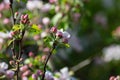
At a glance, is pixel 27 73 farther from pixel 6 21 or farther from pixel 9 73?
pixel 6 21

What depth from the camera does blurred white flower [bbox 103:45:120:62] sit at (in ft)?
17.8

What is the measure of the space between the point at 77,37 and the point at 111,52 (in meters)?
0.42

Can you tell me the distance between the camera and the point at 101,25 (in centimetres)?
566

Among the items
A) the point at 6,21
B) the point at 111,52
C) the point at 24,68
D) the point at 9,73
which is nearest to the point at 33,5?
the point at 6,21

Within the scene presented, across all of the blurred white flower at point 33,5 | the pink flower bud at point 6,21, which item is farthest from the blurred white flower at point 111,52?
the pink flower bud at point 6,21

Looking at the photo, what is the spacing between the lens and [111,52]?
5523mm

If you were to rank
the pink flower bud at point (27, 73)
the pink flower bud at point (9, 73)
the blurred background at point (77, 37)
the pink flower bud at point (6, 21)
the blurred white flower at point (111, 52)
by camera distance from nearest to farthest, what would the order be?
the pink flower bud at point (9, 73)
the pink flower bud at point (27, 73)
the pink flower bud at point (6, 21)
the blurred background at point (77, 37)
the blurred white flower at point (111, 52)

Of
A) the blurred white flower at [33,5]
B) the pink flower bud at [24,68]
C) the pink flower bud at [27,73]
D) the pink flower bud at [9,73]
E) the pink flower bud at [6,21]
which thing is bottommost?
the pink flower bud at [9,73]

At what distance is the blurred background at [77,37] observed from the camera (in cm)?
387

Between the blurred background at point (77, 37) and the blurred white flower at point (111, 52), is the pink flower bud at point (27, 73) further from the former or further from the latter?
the blurred white flower at point (111, 52)

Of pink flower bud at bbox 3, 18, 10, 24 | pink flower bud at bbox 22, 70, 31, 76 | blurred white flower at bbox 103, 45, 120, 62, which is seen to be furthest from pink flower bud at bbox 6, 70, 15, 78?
blurred white flower at bbox 103, 45, 120, 62

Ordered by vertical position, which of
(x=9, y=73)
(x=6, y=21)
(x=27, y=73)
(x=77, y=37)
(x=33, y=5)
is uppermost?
(x=77, y=37)

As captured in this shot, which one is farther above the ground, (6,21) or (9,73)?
(6,21)

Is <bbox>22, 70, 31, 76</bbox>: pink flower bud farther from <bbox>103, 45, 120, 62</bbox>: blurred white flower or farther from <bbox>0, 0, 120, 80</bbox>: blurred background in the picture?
<bbox>103, 45, 120, 62</bbox>: blurred white flower
